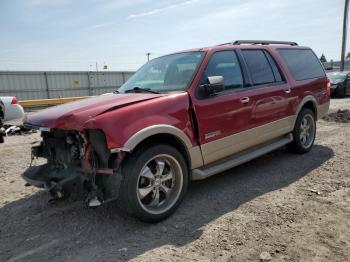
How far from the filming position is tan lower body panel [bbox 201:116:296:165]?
4.38m

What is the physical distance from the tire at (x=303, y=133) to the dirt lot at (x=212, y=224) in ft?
2.69

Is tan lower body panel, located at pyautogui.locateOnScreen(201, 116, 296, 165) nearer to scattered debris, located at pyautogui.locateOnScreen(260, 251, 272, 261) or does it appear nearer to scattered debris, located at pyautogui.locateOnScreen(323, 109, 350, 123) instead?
scattered debris, located at pyautogui.locateOnScreen(260, 251, 272, 261)

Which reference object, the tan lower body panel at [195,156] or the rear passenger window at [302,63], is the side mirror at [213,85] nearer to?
the tan lower body panel at [195,156]

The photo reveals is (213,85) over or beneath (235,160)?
over

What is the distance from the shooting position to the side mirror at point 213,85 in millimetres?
4195

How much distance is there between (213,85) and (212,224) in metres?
1.66

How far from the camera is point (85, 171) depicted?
3643 mm

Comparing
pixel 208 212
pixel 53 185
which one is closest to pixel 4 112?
pixel 53 185

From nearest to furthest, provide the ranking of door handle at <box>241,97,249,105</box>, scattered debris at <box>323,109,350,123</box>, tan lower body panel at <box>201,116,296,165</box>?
tan lower body panel at <box>201,116,296,165</box> < door handle at <box>241,97,249,105</box> < scattered debris at <box>323,109,350,123</box>

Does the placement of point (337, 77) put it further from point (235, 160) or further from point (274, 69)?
point (235, 160)

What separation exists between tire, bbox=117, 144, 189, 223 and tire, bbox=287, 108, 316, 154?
2936mm

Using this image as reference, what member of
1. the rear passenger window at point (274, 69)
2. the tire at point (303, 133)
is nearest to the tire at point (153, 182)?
the rear passenger window at point (274, 69)

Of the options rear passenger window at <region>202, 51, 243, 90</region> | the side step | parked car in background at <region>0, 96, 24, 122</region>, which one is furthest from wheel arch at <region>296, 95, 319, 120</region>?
parked car in background at <region>0, 96, 24, 122</region>

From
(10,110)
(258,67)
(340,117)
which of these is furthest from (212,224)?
(10,110)
